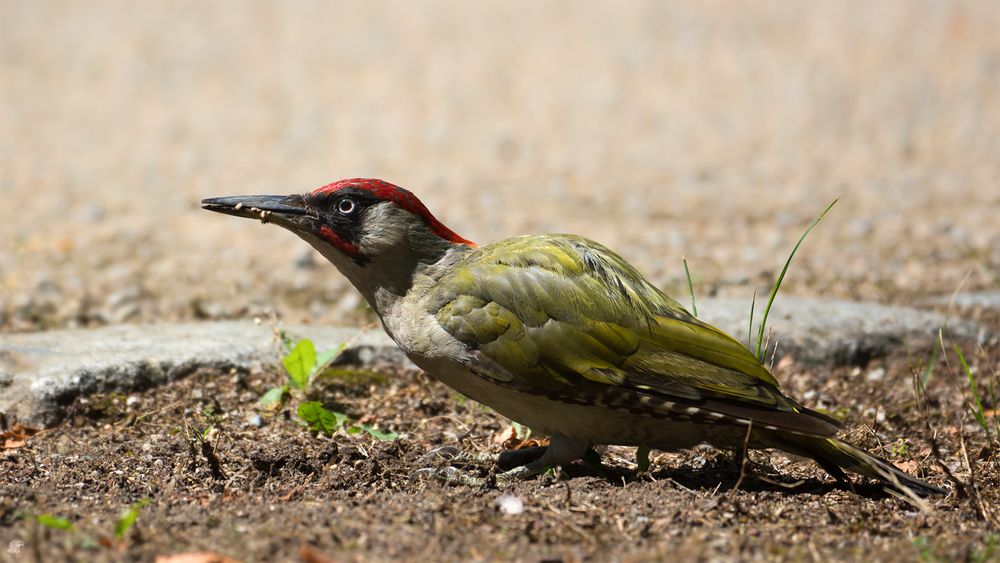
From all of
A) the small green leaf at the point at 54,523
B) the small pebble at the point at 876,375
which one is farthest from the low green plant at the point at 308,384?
the small pebble at the point at 876,375

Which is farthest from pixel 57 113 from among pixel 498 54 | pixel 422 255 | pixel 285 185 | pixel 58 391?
pixel 422 255

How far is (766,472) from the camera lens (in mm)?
4172

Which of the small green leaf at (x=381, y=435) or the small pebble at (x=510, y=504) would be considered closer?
the small pebble at (x=510, y=504)

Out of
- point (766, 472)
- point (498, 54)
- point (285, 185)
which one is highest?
point (498, 54)

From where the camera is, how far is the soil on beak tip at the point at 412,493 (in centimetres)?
317

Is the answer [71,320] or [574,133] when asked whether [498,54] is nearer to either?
[574,133]

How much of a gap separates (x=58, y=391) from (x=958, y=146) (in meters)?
8.27

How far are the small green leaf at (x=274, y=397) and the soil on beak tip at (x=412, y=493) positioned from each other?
5 centimetres

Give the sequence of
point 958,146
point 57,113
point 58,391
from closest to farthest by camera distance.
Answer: point 58,391
point 958,146
point 57,113

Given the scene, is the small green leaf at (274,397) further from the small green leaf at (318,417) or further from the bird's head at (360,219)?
the bird's head at (360,219)

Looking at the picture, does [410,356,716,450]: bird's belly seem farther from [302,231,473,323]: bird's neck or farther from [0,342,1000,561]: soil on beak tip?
[302,231,473,323]: bird's neck

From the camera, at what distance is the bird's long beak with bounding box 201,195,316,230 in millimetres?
4273

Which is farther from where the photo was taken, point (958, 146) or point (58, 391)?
point (958, 146)

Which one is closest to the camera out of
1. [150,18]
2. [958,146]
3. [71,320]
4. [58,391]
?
[58,391]
